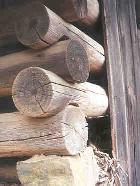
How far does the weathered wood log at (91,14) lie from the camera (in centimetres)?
373

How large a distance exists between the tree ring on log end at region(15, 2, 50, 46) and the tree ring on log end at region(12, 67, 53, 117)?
0.34 meters

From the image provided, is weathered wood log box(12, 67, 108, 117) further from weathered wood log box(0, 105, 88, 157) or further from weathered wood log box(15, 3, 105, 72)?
weathered wood log box(15, 3, 105, 72)

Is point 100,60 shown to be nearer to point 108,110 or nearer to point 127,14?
point 108,110

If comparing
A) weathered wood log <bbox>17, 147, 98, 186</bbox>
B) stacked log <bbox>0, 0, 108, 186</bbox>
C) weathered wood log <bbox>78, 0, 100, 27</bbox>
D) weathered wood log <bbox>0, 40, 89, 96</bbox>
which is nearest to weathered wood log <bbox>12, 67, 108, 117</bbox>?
stacked log <bbox>0, 0, 108, 186</bbox>

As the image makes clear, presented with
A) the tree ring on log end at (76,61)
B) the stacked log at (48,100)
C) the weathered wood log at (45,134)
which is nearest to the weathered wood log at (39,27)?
the stacked log at (48,100)

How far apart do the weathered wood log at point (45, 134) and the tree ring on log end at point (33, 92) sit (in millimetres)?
126

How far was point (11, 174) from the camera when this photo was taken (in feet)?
11.8

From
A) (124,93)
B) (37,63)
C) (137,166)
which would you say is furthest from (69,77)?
(137,166)

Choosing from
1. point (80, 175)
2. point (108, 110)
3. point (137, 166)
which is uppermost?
point (108, 110)

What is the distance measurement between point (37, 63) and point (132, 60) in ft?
5.45

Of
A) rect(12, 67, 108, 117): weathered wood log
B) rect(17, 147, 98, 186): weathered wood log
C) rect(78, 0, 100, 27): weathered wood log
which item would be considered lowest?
rect(17, 147, 98, 186): weathered wood log

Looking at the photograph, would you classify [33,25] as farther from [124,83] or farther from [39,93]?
[124,83]

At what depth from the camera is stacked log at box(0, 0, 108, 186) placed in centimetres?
266

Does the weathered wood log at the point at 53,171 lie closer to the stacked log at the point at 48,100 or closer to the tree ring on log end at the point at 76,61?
the stacked log at the point at 48,100
